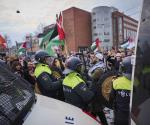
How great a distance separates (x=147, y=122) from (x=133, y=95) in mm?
523

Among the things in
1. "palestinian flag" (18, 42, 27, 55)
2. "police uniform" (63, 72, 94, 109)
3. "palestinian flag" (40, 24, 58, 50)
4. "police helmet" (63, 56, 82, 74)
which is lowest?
"palestinian flag" (18, 42, 27, 55)

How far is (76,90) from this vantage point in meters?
5.16

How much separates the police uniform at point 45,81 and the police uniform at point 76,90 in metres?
0.64

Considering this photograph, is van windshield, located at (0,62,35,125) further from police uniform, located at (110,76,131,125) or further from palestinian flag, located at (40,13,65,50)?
palestinian flag, located at (40,13,65,50)

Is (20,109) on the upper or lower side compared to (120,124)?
upper

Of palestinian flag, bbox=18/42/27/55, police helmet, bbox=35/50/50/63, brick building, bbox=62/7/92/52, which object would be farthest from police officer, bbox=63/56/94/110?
brick building, bbox=62/7/92/52

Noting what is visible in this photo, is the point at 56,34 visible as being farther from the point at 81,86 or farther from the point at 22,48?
the point at 22,48

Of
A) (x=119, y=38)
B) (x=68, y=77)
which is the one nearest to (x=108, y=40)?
(x=119, y=38)

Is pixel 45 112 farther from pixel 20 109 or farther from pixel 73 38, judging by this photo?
pixel 73 38

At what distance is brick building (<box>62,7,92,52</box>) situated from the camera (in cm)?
6800

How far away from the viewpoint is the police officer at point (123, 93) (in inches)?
171

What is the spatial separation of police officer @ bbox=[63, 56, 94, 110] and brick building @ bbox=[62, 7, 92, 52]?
61.0 meters

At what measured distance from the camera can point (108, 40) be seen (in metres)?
75.1

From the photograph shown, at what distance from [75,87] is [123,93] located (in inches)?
39.8
